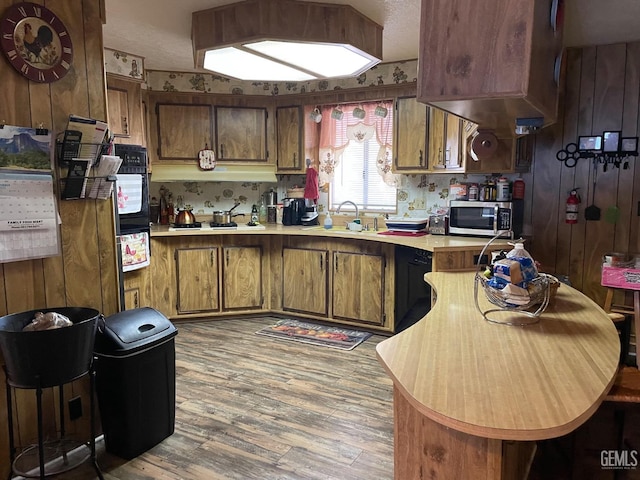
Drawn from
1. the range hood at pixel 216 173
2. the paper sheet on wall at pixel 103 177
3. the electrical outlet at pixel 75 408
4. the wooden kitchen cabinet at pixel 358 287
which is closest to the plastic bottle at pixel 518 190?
the wooden kitchen cabinet at pixel 358 287

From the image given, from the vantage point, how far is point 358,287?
174 inches

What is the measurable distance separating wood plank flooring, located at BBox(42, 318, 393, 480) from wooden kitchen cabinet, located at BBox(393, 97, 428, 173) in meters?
1.61

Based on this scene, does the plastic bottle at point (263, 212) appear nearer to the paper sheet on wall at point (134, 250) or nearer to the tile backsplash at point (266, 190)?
the tile backsplash at point (266, 190)

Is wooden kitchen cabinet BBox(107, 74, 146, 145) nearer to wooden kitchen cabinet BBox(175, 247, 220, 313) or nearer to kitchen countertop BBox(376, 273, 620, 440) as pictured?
wooden kitchen cabinet BBox(175, 247, 220, 313)

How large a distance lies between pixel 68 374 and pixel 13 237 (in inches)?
25.8

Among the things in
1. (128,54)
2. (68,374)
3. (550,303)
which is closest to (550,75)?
(550,303)

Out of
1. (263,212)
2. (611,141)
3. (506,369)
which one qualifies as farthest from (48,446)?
(611,141)

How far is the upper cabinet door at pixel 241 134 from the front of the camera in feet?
16.3

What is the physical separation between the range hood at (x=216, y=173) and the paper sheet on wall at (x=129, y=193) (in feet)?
2.61

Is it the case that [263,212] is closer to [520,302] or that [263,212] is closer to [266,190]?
[266,190]

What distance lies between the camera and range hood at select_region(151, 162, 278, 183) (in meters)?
4.86

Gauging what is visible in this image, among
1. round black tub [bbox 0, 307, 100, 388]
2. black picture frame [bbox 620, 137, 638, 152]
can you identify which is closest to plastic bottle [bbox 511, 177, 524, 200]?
black picture frame [bbox 620, 137, 638, 152]

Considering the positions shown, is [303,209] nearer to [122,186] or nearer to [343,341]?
[343,341]

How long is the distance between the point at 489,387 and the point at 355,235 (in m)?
3.03
